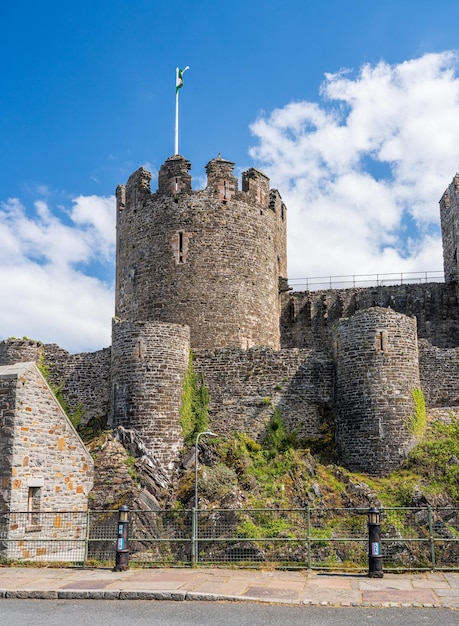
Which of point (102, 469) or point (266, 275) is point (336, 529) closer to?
point (102, 469)

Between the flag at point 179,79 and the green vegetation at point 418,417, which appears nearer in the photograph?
the green vegetation at point 418,417

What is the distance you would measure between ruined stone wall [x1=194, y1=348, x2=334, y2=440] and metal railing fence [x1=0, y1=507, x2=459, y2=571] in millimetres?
4799

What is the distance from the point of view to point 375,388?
86.4ft

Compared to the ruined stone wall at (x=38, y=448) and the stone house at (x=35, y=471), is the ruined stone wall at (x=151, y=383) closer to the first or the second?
the ruined stone wall at (x=38, y=448)

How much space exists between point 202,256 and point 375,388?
10382mm

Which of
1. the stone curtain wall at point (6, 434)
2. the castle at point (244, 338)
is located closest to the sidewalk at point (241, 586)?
the stone curtain wall at point (6, 434)

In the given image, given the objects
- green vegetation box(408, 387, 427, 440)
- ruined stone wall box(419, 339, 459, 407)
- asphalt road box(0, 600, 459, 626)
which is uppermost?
ruined stone wall box(419, 339, 459, 407)

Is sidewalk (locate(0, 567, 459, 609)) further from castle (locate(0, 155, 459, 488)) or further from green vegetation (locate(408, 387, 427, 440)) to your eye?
castle (locate(0, 155, 459, 488))

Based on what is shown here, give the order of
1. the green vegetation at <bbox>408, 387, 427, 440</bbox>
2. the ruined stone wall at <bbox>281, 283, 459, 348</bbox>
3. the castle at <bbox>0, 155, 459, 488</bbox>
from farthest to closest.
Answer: the ruined stone wall at <bbox>281, 283, 459, 348</bbox>, the castle at <bbox>0, 155, 459, 488</bbox>, the green vegetation at <bbox>408, 387, 427, 440</bbox>

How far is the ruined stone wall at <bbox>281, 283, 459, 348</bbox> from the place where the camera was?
116 ft

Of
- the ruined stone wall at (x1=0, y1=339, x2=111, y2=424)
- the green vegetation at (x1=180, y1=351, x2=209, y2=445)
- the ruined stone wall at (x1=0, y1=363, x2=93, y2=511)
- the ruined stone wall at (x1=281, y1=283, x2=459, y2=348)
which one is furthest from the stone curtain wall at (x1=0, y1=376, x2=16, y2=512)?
the ruined stone wall at (x1=281, y1=283, x2=459, y2=348)

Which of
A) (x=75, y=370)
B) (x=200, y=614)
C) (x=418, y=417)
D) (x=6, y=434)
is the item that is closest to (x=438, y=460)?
(x=418, y=417)

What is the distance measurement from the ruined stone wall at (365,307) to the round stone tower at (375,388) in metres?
8.19

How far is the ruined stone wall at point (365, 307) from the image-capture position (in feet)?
116
